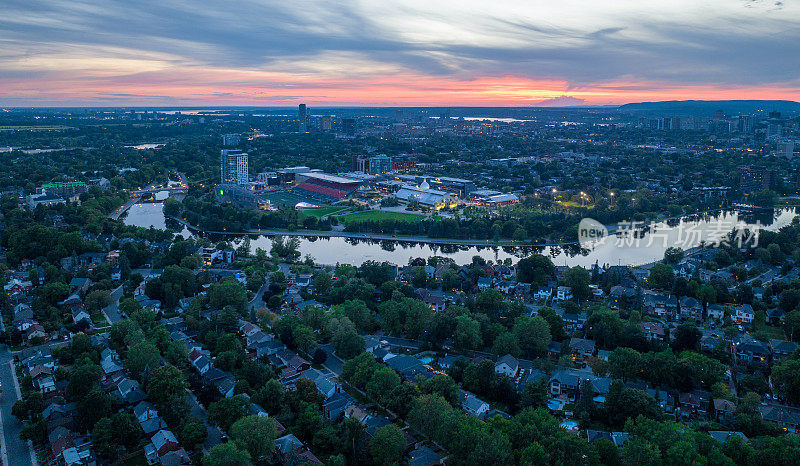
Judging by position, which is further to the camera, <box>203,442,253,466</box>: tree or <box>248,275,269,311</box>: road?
<box>248,275,269,311</box>: road

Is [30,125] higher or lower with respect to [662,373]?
higher

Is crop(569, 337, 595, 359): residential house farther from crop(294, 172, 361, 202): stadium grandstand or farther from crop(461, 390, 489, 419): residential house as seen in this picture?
crop(294, 172, 361, 202): stadium grandstand

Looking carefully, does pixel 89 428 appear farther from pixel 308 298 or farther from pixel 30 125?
pixel 30 125

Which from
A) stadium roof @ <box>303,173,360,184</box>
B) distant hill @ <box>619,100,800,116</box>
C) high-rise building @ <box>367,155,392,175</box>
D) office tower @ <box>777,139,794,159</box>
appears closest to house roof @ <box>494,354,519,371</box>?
stadium roof @ <box>303,173,360,184</box>

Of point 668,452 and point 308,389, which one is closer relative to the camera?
point 668,452

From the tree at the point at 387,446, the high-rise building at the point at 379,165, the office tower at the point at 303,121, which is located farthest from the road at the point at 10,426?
the office tower at the point at 303,121

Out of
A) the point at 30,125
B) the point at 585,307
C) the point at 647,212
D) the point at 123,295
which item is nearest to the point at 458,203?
the point at 647,212
